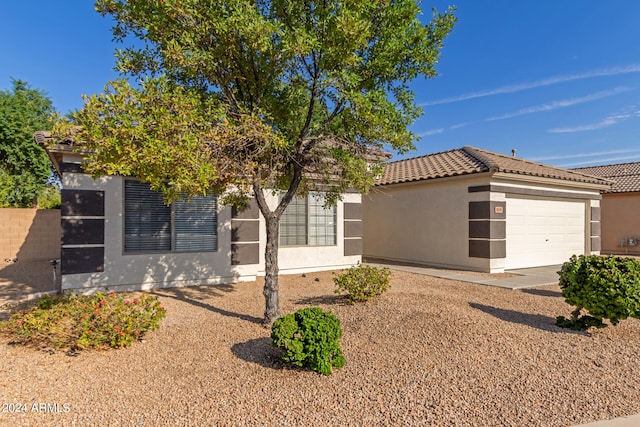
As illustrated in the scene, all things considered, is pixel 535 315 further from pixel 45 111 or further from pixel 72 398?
pixel 45 111

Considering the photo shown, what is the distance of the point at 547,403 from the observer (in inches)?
152

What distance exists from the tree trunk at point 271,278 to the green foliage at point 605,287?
15.8 ft

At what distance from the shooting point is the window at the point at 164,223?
9172 millimetres

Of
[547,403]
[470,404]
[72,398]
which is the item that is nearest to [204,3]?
[72,398]

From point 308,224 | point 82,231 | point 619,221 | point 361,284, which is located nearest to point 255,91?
point 361,284

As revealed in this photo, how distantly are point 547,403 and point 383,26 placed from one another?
5.70 metres

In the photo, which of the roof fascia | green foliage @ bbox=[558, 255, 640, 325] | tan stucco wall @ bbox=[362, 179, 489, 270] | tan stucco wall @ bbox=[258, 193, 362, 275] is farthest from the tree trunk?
the roof fascia

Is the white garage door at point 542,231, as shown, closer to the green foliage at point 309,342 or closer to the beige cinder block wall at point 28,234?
the green foliage at point 309,342

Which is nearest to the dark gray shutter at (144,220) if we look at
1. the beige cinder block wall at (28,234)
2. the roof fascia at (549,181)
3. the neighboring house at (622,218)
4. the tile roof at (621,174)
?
the roof fascia at (549,181)

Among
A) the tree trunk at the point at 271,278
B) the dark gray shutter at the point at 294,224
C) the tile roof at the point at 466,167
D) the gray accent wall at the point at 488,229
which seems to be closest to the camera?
the tree trunk at the point at 271,278

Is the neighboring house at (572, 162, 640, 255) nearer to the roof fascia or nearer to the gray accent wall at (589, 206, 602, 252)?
the gray accent wall at (589, 206, 602, 252)

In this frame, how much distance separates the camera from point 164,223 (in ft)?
31.2

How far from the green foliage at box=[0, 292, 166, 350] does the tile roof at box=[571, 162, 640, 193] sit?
73.7 ft

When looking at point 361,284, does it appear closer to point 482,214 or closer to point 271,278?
point 271,278
